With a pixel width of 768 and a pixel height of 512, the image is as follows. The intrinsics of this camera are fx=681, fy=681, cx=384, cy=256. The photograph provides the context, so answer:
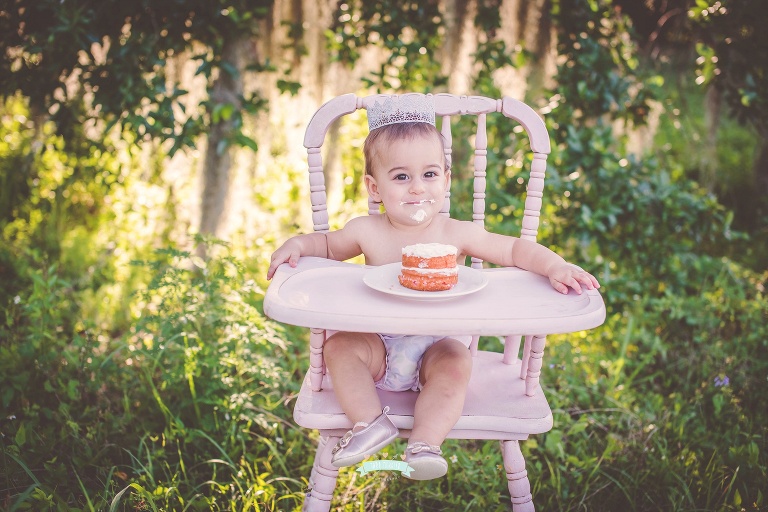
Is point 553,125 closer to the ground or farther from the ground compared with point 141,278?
farther from the ground

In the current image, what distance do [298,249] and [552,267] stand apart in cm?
78

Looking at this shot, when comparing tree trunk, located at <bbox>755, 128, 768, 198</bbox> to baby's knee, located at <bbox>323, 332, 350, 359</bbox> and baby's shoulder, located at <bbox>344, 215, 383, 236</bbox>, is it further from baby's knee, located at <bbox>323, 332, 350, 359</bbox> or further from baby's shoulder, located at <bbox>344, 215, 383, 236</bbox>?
→ baby's knee, located at <bbox>323, 332, 350, 359</bbox>

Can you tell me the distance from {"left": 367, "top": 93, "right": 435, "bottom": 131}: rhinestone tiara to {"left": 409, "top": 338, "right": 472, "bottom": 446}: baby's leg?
717mm

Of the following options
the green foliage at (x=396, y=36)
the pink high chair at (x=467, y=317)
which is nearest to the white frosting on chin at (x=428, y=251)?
Result: the pink high chair at (x=467, y=317)

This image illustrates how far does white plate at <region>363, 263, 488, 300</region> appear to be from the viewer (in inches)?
68.5

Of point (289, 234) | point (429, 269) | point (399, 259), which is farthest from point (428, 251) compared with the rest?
point (289, 234)

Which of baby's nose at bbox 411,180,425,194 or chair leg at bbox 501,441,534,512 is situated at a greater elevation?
baby's nose at bbox 411,180,425,194

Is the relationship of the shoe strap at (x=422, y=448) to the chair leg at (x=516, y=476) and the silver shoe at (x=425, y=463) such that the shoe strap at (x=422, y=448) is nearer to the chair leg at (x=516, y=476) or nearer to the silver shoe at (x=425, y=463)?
the silver shoe at (x=425, y=463)

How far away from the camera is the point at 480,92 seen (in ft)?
12.7

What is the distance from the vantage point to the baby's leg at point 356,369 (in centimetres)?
185

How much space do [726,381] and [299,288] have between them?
1.95m

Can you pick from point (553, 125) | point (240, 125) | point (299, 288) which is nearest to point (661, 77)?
point (553, 125)

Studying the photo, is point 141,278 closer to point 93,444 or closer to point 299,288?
point 93,444

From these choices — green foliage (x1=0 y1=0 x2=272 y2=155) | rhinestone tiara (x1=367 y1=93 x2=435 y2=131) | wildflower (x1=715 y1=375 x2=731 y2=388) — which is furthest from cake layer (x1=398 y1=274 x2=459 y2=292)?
green foliage (x1=0 y1=0 x2=272 y2=155)
